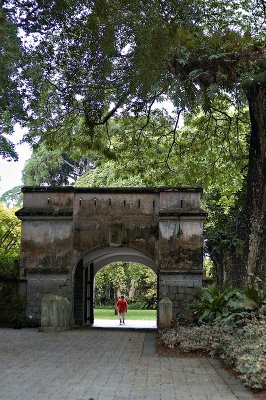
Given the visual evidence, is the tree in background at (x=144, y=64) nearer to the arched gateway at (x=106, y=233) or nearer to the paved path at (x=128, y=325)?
the arched gateway at (x=106, y=233)

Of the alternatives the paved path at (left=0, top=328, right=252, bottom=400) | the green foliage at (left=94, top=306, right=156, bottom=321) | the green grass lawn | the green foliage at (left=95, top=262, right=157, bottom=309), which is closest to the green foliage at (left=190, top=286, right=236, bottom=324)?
the paved path at (left=0, top=328, right=252, bottom=400)

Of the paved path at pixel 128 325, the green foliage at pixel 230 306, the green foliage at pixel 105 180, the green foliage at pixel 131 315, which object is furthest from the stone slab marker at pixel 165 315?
the green foliage at pixel 105 180

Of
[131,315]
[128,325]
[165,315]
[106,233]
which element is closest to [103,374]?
[165,315]

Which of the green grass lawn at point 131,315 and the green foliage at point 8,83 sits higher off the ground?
the green foliage at point 8,83

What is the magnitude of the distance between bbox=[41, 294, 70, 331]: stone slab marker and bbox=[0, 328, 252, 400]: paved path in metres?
2.75

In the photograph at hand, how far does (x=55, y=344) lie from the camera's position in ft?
37.2

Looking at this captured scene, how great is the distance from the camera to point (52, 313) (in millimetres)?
14438

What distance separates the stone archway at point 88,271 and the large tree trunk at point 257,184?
4.60m

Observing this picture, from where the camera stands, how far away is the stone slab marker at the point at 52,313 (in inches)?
559

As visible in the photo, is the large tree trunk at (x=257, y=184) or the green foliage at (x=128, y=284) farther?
the green foliage at (x=128, y=284)

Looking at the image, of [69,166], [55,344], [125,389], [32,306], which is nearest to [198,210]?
[32,306]

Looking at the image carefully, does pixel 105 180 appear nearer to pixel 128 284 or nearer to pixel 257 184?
pixel 128 284

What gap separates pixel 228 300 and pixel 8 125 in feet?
19.9

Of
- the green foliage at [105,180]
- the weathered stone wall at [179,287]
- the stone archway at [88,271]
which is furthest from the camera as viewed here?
the green foliage at [105,180]
